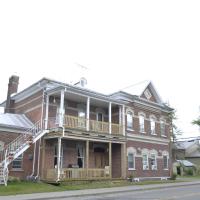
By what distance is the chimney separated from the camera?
28.3 metres

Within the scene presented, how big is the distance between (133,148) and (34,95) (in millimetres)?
10408

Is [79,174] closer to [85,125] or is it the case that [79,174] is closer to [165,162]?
[85,125]

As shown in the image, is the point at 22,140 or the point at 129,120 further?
the point at 129,120

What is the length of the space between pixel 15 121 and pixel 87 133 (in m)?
5.79

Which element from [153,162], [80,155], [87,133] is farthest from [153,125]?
[87,133]

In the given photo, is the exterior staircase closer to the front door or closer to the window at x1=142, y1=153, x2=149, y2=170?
the front door

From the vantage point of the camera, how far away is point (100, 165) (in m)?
27.3

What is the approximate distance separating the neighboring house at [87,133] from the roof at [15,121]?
1.16 feet

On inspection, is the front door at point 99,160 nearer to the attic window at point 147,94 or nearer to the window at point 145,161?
the window at point 145,161

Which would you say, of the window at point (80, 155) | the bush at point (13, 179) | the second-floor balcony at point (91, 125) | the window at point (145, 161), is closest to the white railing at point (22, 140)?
the bush at point (13, 179)

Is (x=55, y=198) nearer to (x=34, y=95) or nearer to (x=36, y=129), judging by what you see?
(x=36, y=129)

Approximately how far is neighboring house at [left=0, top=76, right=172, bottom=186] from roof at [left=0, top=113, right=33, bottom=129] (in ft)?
1.16

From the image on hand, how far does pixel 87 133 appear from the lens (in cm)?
2347

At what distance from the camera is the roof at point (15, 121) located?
22.7m
